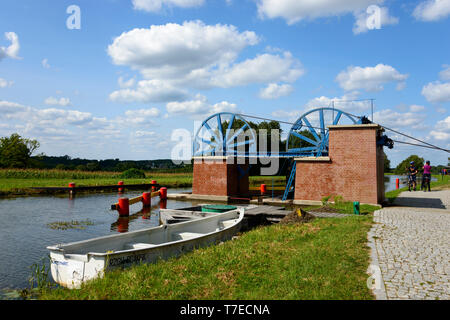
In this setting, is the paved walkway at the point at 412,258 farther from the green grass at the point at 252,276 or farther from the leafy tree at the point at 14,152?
the leafy tree at the point at 14,152

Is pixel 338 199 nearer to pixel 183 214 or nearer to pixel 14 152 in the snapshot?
pixel 183 214

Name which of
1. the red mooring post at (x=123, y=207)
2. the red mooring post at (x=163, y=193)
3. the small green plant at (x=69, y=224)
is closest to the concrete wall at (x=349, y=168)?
the red mooring post at (x=163, y=193)

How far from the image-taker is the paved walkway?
481 centimetres

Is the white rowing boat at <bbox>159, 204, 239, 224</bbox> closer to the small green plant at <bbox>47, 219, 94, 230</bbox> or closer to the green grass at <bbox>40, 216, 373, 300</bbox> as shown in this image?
the small green plant at <bbox>47, 219, 94, 230</bbox>

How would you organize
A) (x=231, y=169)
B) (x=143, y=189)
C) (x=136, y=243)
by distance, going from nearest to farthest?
(x=136, y=243)
(x=231, y=169)
(x=143, y=189)

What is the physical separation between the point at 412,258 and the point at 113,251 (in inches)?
254

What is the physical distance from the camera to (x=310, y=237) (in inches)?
348

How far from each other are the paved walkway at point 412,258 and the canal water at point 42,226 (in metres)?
7.07

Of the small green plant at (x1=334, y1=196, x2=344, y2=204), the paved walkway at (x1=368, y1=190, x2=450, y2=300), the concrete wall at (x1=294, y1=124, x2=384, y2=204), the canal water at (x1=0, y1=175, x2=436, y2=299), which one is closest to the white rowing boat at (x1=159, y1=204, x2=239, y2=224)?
the canal water at (x1=0, y1=175, x2=436, y2=299)

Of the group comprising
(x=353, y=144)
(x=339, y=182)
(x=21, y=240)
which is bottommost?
(x=21, y=240)

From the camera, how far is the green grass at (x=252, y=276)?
4.77 m
